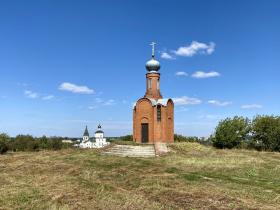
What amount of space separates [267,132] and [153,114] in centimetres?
1375

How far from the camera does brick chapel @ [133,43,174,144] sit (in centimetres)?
3262

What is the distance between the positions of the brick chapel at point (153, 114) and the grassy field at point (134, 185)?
411 inches

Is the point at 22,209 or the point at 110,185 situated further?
the point at 110,185

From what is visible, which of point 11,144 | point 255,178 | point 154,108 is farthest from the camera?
point 11,144

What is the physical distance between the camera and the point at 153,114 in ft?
108

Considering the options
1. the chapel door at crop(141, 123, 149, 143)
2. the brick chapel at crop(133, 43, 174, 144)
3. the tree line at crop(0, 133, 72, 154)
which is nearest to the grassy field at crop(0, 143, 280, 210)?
the brick chapel at crop(133, 43, 174, 144)

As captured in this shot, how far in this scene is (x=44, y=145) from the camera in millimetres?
46125

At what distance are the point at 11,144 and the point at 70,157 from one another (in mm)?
21719

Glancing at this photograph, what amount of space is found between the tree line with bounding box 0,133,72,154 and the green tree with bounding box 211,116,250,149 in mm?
19544

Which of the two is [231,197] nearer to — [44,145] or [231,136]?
[231,136]

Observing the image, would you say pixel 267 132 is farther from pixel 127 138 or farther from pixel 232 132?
pixel 127 138

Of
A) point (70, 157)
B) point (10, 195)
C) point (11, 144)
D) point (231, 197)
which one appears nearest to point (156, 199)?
point (231, 197)

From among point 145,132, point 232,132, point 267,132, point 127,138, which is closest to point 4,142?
point 127,138

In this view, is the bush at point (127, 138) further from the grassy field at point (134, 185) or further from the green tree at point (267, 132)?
the grassy field at point (134, 185)
